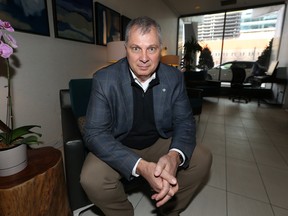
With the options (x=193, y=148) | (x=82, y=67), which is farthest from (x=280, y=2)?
(x=193, y=148)

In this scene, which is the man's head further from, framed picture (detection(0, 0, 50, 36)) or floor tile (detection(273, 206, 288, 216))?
floor tile (detection(273, 206, 288, 216))

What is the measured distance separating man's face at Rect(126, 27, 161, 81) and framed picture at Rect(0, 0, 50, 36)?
1.16m

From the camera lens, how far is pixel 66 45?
79.0 inches

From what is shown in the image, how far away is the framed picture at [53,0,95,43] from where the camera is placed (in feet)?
6.08

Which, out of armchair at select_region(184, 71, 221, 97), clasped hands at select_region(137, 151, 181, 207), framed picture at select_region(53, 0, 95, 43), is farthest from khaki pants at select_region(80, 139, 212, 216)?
armchair at select_region(184, 71, 221, 97)

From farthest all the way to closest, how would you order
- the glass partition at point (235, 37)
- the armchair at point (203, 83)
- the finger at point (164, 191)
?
1. the glass partition at point (235, 37)
2. the armchair at point (203, 83)
3. the finger at point (164, 191)

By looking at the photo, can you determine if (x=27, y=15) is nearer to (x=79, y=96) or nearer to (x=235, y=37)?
(x=79, y=96)

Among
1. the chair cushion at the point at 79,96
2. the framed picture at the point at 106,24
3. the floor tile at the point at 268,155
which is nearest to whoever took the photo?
the chair cushion at the point at 79,96

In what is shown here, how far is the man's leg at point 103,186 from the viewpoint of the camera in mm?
865

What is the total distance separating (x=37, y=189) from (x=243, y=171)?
67.2 inches

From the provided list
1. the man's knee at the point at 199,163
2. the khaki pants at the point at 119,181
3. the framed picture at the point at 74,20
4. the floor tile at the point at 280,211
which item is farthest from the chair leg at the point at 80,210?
the framed picture at the point at 74,20

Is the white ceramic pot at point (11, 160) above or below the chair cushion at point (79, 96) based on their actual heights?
below

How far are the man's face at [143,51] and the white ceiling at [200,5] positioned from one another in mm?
4419

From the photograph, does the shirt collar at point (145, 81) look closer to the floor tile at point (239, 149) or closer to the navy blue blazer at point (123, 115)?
the navy blue blazer at point (123, 115)
